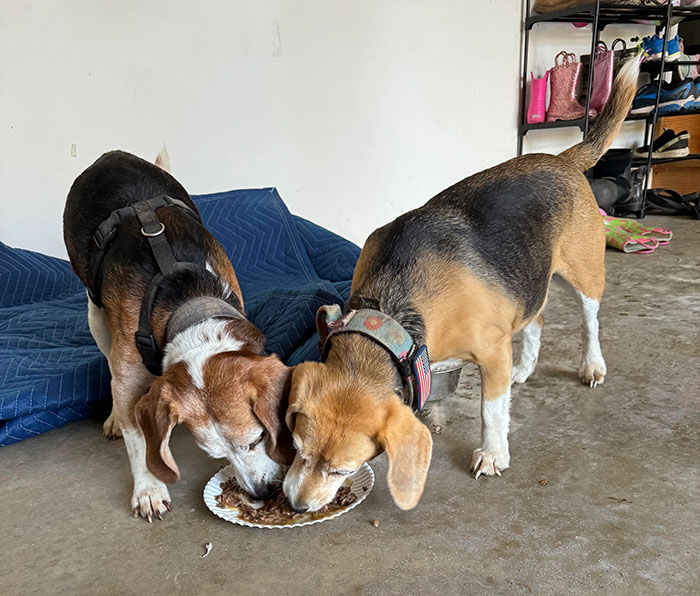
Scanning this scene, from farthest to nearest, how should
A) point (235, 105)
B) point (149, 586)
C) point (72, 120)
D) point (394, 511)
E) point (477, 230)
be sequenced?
point (235, 105) → point (72, 120) → point (477, 230) → point (394, 511) → point (149, 586)

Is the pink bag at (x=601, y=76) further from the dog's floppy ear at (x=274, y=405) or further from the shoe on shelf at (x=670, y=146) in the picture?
the dog's floppy ear at (x=274, y=405)

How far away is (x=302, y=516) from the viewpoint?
2102 millimetres

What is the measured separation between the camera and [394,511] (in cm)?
227

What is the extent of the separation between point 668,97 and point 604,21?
4.02 ft

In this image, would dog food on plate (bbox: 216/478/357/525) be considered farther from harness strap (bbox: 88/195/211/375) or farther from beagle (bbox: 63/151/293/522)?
harness strap (bbox: 88/195/211/375)

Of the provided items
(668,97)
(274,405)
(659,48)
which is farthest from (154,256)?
(659,48)

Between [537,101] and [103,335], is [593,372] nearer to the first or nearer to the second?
[103,335]

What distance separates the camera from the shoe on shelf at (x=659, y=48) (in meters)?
7.04

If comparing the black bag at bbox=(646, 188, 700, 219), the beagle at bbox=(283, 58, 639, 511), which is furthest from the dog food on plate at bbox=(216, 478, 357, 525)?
the black bag at bbox=(646, 188, 700, 219)

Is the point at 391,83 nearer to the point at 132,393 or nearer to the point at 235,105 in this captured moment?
the point at 235,105

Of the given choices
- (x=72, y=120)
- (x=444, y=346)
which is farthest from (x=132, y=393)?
(x=72, y=120)

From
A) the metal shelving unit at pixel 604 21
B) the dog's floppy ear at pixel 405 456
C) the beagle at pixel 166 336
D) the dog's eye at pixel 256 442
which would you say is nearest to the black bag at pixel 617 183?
the metal shelving unit at pixel 604 21

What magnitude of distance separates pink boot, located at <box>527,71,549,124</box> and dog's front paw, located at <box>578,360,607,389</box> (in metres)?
4.41

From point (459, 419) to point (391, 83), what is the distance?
4156 mm
